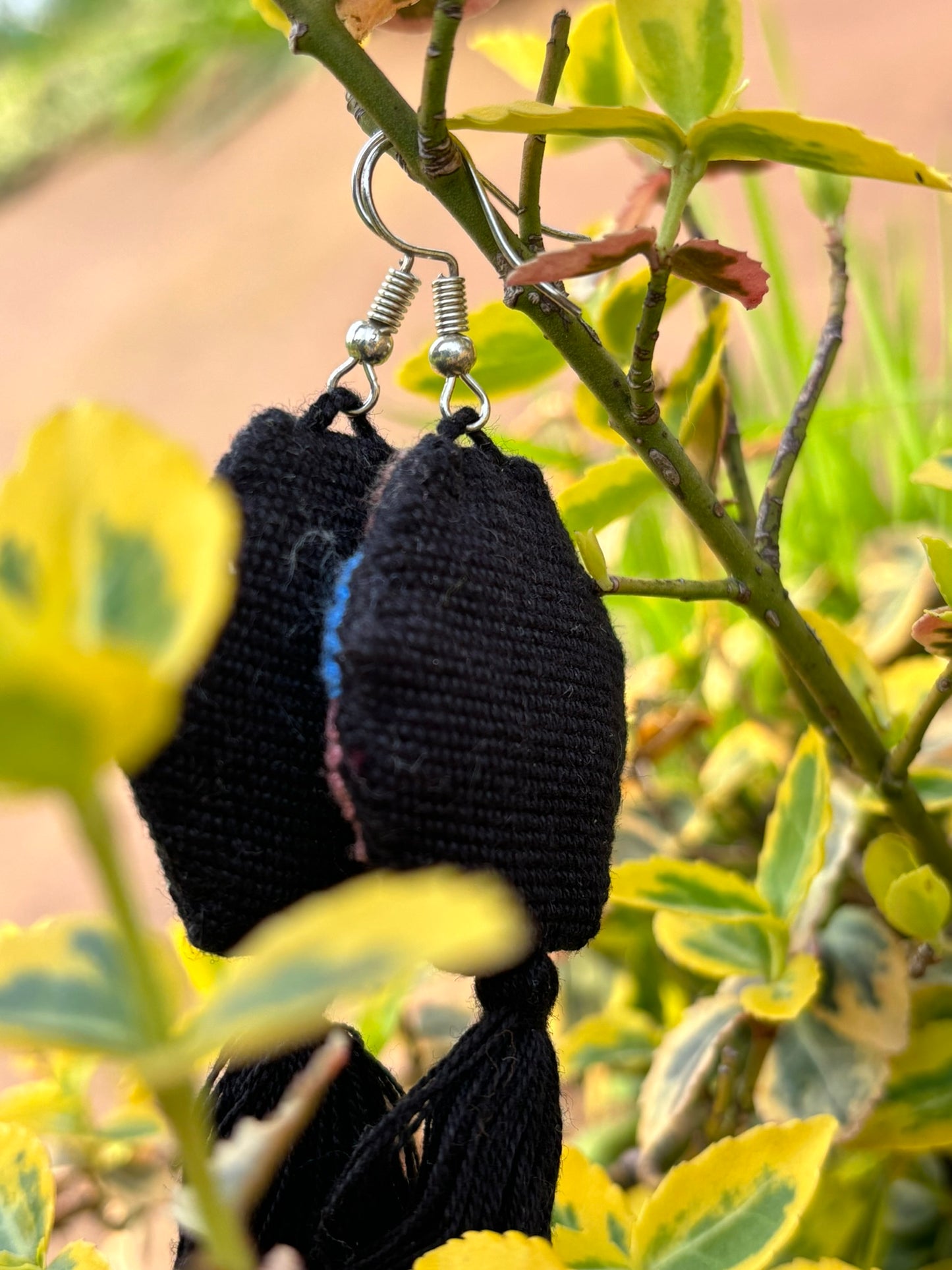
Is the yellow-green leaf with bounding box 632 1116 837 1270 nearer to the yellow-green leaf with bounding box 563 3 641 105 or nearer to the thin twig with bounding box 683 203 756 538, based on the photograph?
the thin twig with bounding box 683 203 756 538

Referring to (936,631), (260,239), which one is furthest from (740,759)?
(260,239)

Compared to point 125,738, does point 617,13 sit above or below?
above

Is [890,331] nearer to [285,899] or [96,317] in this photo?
[285,899]

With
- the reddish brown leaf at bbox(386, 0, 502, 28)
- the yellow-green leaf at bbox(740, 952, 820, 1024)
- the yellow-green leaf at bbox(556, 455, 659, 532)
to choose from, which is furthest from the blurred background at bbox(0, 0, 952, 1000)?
the yellow-green leaf at bbox(740, 952, 820, 1024)

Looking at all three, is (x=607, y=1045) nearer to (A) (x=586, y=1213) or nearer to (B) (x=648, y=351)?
(A) (x=586, y=1213)

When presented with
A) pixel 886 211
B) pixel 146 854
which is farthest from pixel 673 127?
pixel 886 211

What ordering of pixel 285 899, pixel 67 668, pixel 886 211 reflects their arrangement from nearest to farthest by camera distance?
1. pixel 67 668
2. pixel 285 899
3. pixel 886 211

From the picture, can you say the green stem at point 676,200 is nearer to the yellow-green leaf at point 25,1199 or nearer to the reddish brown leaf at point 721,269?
the reddish brown leaf at point 721,269
